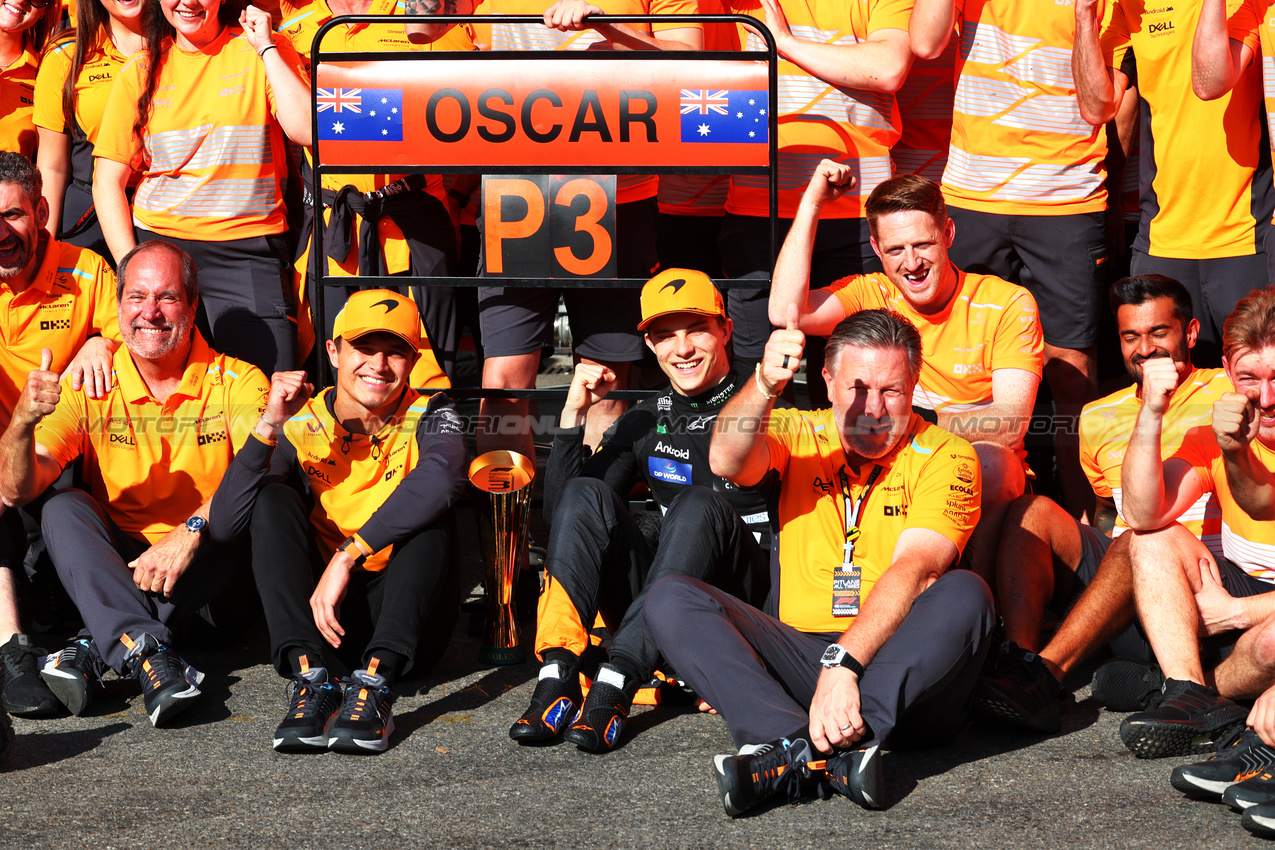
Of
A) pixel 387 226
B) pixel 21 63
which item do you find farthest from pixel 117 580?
pixel 21 63

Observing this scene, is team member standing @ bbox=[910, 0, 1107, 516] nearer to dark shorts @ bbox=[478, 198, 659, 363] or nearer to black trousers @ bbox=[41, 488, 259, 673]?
dark shorts @ bbox=[478, 198, 659, 363]

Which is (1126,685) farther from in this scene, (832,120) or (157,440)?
(157,440)

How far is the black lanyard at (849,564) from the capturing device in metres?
4.03

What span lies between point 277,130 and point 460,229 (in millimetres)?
872

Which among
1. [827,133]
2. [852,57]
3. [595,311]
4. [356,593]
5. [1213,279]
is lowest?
[356,593]

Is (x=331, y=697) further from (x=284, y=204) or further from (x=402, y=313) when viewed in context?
(x=284, y=204)

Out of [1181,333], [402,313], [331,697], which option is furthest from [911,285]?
[331,697]

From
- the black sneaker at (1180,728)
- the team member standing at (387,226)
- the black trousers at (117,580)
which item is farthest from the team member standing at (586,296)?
the black sneaker at (1180,728)

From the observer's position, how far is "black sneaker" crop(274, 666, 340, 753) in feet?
13.0

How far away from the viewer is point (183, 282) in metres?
4.89

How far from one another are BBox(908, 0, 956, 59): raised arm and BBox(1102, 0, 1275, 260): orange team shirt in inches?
31.8

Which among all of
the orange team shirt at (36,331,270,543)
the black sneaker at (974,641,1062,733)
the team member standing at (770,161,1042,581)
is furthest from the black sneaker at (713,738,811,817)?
the orange team shirt at (36,331,270,543)

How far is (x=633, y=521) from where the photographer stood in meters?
4.55

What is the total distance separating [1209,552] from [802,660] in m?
1.34
